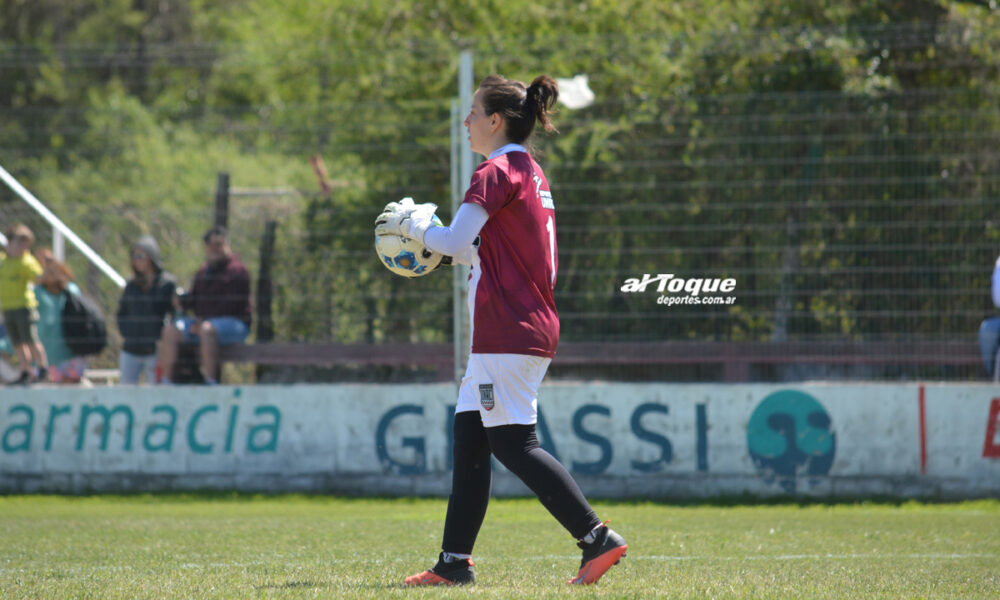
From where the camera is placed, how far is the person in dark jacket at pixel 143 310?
11109 mm

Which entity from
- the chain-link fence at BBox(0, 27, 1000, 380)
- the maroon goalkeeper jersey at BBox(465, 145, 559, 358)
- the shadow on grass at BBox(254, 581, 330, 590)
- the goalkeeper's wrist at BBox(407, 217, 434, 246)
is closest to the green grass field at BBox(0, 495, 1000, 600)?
the shadow on grass at BBox(254, 581, 330, 590)

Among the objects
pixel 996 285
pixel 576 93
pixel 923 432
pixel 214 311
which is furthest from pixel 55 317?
pixel 996 285

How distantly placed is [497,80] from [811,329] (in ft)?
19.0

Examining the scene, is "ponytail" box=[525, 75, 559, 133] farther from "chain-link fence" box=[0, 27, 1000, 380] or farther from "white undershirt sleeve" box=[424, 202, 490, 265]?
"chain-link fence" box=[0, 27, 1000, 380]

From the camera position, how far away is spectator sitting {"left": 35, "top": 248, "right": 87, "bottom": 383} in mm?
11269

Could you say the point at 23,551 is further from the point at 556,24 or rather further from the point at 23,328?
the point at 556,24

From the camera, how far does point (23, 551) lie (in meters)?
6.35

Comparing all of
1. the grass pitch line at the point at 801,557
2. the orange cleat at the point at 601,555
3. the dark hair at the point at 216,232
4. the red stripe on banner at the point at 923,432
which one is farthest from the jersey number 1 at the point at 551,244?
the dark hair at the point at 216,232

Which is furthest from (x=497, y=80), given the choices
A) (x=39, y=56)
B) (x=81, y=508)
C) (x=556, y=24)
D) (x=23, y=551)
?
(x=556, y=24)

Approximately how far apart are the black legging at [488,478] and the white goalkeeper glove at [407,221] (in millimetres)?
816

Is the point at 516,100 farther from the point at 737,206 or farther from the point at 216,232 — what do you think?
the point at 216,232

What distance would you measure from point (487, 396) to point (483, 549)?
2163 millimetres

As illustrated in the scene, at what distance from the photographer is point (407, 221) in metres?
4.83

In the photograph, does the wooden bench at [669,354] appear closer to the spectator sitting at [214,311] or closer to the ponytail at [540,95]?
the spectator sitting at [214,311]
